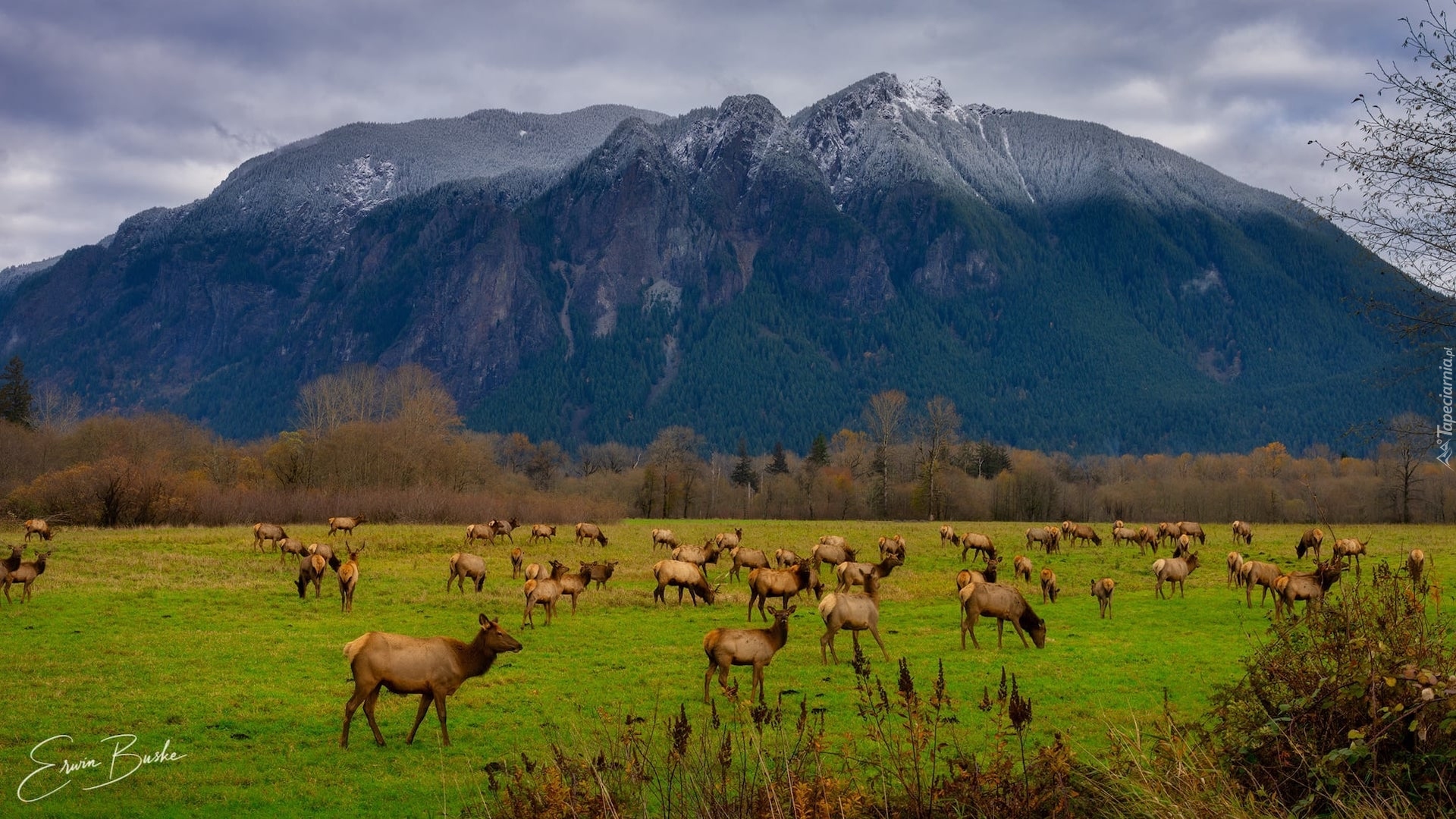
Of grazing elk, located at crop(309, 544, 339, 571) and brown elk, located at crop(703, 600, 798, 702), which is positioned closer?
brown elk, located at crop(703, 600, 798, 702)

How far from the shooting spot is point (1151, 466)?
6698 inches

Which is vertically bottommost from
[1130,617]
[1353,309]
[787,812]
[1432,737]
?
[1130,617]

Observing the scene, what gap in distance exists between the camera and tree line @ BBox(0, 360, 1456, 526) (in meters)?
67.1

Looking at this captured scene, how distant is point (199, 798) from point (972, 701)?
11.6 meters

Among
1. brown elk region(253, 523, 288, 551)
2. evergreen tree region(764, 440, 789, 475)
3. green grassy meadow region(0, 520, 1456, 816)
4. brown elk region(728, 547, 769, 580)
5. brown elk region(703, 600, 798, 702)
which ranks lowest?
green grassy meadow region(0, 520, 1456, 816)

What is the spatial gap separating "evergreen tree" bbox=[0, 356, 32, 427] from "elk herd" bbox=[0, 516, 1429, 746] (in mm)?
62009

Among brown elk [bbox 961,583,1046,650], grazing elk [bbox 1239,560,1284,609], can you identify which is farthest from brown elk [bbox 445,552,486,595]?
grazing elk [bbox 1239,560,1284,609]

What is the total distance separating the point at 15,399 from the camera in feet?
307

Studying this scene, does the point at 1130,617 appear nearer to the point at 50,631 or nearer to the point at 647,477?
the point at 50,631

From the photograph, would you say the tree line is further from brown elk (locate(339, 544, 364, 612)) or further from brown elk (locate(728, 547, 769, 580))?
brown elk (locate(339, 544, 364, 612))

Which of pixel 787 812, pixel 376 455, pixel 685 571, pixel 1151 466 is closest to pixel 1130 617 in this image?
pixel 685 571

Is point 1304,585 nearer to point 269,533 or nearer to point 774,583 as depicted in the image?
point 774,583

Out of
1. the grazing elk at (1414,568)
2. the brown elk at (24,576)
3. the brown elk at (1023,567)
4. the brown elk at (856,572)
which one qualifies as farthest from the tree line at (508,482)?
the brown elk at (856,572)

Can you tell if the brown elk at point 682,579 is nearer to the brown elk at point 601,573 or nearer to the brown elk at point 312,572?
the brown elk at point 601,573
